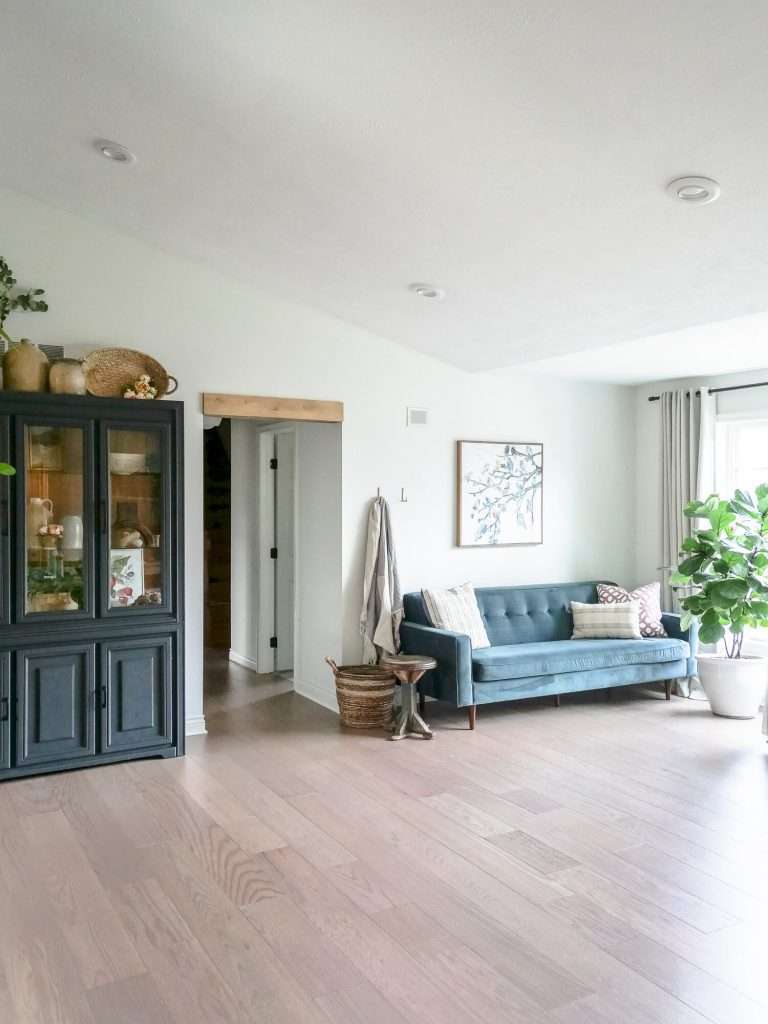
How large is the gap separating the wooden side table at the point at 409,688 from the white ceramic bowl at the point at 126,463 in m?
1.83

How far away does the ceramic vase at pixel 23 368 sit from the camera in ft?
14.8

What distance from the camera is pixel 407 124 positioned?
337 centimetres

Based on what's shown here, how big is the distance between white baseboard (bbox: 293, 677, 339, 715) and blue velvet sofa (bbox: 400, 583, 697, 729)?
23.7 inches

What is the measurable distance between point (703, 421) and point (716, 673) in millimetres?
1890

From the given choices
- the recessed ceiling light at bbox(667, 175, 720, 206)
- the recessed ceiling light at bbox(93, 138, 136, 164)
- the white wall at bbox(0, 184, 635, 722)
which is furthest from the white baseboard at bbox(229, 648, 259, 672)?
the recessed ceiling light at bbox(667, 175, 720, 206)

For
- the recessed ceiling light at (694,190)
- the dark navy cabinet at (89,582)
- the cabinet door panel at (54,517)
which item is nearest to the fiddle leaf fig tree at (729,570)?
the recessed ceiling light at (694,190)

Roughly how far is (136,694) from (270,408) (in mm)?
1870


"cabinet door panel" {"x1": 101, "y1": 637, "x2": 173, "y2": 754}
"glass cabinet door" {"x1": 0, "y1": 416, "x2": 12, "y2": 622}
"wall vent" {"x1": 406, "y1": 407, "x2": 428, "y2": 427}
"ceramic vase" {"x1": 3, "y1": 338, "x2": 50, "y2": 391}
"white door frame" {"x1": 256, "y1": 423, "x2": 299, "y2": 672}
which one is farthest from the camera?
"white door frame" {"x1": 256, "y1": 423, "x2": 299, "y2": 672}

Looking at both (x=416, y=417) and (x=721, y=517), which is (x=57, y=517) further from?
(x=721, y=517)

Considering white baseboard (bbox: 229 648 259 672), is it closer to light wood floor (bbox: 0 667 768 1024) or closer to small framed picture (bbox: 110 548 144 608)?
light wood floor (bbox: 0 667 768 1024)

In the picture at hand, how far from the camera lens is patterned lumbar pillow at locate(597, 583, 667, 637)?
6465 mm

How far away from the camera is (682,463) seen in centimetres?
683

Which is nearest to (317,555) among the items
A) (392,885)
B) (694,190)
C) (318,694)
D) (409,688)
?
(318,694)

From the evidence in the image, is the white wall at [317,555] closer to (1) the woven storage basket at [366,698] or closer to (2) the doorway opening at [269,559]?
(2) the doorway opening at [269,559]
